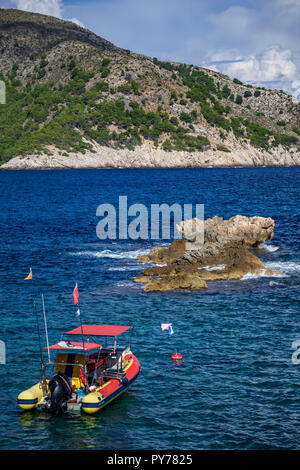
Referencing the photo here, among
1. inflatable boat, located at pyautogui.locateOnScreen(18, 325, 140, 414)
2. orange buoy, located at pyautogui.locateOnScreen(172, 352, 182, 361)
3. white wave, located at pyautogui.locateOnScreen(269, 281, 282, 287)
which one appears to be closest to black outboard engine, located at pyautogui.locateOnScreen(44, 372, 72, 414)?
inflatable boat, located at pyautogui.locateOnScreen(18, 325, 140, 414)

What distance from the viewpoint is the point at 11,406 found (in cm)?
2183

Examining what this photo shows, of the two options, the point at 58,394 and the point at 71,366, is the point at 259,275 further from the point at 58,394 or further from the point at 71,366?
the point at 58,394

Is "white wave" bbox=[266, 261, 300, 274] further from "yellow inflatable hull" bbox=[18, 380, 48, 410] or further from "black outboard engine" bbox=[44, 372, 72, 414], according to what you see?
"yellow inflatable hull" bbox=[18, 380, 48, 410]

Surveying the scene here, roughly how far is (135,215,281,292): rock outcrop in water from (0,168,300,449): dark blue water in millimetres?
1244

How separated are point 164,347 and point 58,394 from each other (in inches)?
291

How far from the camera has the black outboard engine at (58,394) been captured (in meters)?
21.1

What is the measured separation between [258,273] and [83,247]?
1873 centimetres

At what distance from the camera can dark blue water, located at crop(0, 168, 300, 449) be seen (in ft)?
65.2

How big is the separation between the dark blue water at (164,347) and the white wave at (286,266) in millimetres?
145

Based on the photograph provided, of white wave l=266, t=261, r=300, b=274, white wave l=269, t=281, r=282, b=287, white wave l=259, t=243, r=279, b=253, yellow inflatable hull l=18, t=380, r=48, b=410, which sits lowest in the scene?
yellow inflatable hull l=18, t=380, r=48, b=410

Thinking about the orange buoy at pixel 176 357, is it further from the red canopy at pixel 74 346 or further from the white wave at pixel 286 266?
the white wave at pixel 286 266
